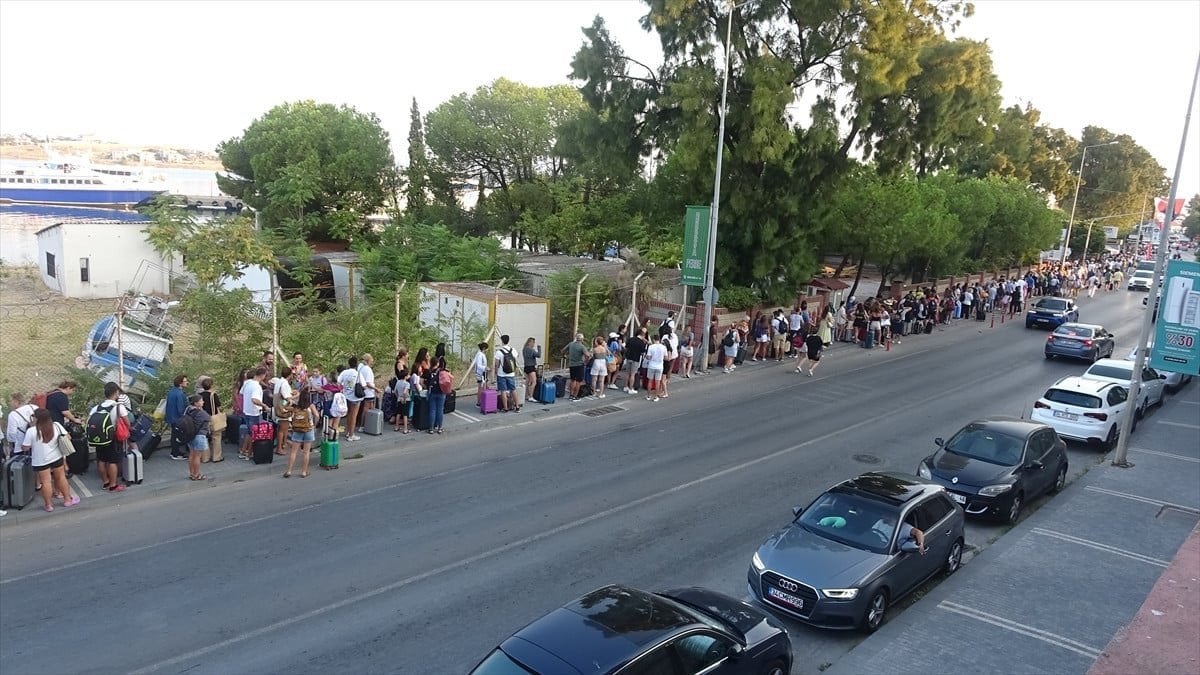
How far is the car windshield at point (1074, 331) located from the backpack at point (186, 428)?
26.5m

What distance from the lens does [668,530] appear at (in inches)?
450

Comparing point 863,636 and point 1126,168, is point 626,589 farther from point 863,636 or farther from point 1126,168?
point 1126,168

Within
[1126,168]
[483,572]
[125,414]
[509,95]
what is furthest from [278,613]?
[1126,168]

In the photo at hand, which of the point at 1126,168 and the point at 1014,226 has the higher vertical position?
the point at 1126,168

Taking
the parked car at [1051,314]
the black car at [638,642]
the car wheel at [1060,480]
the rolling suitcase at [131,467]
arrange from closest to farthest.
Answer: the black car at [638,642], the rolling suitcase at [131,467], the car wheel at [1060,480], the parked car at [1051,314]

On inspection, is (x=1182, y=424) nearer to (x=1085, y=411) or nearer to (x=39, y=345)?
(x=1085, y=411)

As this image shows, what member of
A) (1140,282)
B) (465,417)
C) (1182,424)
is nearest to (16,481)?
A: (465,417)

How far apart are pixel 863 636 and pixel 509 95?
138 feet

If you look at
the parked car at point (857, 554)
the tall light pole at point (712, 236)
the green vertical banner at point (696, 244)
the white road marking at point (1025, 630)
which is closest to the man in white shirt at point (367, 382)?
the parked car at point (857, 554)

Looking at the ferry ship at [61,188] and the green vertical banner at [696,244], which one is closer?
the green vertical banner at [696,244]

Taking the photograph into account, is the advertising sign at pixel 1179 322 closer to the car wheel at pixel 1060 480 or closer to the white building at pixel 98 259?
the car wheel at pixel 1060 480

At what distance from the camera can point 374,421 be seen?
1540 centimetres

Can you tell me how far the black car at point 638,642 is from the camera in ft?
18.8

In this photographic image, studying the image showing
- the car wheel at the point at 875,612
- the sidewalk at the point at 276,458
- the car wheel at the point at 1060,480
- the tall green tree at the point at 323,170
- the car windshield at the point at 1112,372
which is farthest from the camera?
the tall green tree at the point at 323,170
